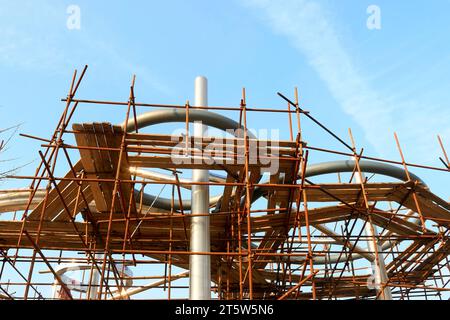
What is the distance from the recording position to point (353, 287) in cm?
1944

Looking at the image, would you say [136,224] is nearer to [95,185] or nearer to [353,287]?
[95,185]

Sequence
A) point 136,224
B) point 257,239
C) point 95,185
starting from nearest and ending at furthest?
point 95,185, point 136,224, point 257,239

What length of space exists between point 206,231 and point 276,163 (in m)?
2.53

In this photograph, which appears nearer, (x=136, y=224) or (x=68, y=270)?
(x=136, y=224)

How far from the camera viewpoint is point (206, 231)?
1119cm

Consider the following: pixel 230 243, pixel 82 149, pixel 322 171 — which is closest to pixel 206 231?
pixel 230 243
